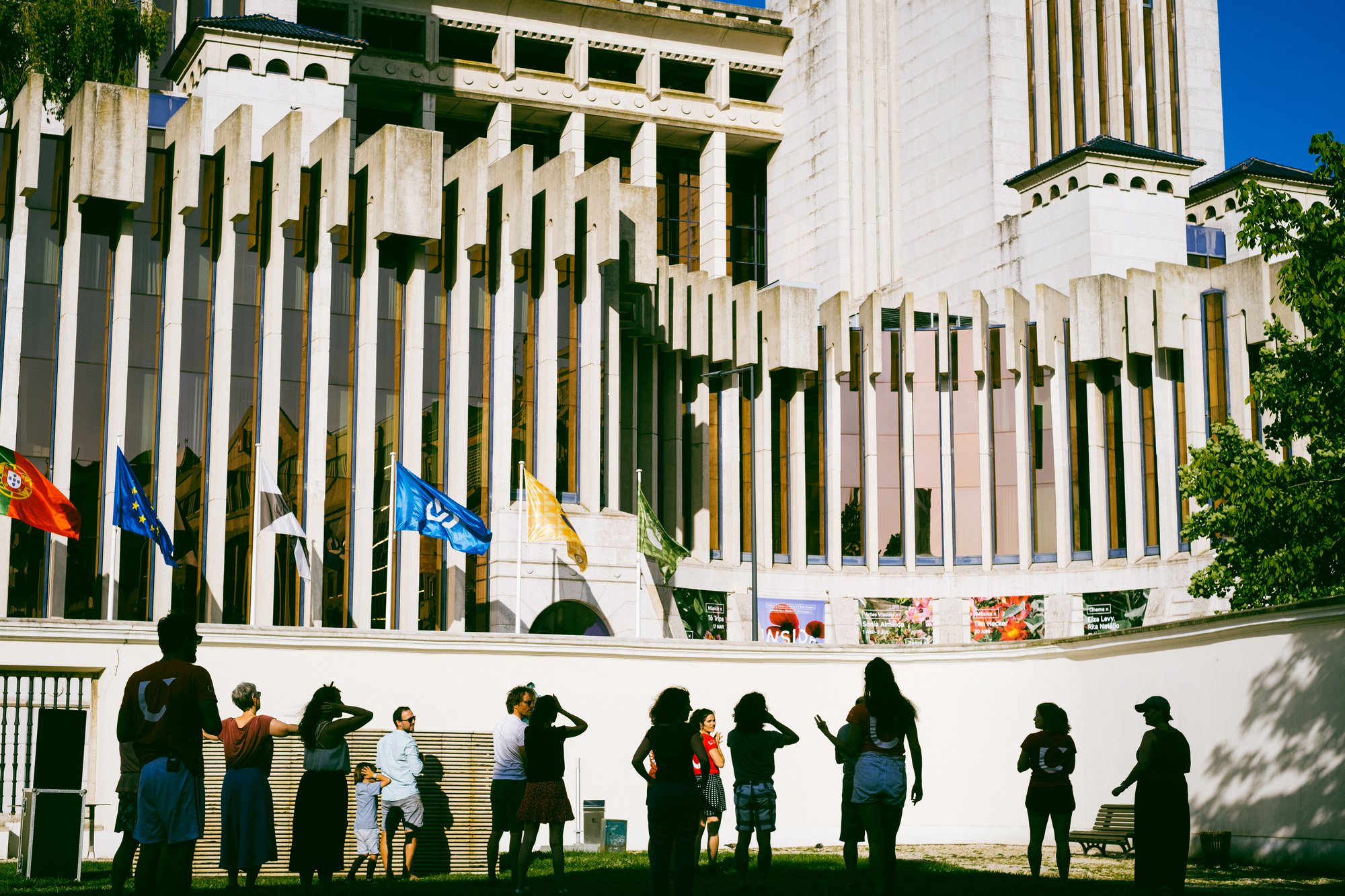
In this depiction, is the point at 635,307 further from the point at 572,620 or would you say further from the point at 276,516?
the point at 276,516

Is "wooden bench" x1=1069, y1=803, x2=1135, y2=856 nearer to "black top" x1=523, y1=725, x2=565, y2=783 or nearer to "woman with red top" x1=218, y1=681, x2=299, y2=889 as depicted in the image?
"black top" x1=523, y1=725, x2=565, y2=783

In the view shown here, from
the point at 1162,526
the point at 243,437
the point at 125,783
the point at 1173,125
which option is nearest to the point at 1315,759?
the point at 125,783

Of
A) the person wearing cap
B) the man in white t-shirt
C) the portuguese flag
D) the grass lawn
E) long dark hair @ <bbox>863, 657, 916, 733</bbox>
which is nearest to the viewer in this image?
long dark hair @ <bbox>863, 657, 916, 733</bbox>

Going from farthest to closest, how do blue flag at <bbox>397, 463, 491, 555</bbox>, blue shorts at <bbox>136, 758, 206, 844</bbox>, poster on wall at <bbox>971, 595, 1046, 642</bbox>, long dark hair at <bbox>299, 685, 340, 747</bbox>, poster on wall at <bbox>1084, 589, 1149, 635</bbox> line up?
poster on wall at <bbox>971, 595, 1046, 642</bbox>
poster on wall at <bbox>1084, 589, 1149, 635</bbox>
blue flag at <bbox>397, 463, 491, 555</bbox>
long dark hair at <bbox>299, 685, 340, 747</bbox>
blue shorts at <bbox>136, 758, 206, 844</bbox>

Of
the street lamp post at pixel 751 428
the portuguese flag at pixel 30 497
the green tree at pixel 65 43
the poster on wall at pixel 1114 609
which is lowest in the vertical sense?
the poster on wall at pixel 1114 609

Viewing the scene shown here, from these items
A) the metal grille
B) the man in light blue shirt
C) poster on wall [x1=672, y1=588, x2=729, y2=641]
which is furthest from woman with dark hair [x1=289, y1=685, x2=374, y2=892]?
poster on wall [x1=672, y1=588, x2=729, y2=641]

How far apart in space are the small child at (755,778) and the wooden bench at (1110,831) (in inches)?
278

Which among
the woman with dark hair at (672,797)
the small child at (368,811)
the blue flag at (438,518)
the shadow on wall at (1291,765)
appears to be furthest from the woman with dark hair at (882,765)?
the blue flag at (438,518)

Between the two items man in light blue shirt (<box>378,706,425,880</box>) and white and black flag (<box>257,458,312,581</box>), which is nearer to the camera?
man in light blue shirt (<box>378,706,425,880</box>)

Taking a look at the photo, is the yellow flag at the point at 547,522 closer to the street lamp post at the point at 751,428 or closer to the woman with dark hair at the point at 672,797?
the street lamp post at the point at 751,428

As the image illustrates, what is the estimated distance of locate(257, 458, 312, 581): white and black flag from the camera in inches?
1172

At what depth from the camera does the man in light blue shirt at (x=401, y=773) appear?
1633 cm

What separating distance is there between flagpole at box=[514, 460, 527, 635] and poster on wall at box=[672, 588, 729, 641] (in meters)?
7.09

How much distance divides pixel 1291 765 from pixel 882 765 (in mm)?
8733
